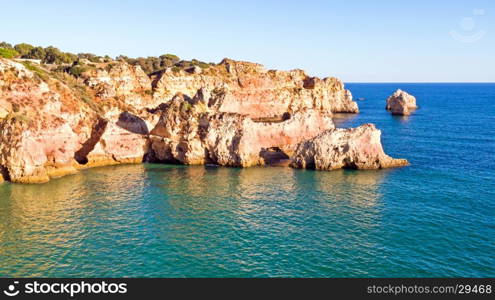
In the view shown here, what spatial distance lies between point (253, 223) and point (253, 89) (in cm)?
8913

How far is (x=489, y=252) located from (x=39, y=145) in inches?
2083

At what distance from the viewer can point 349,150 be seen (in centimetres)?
5578

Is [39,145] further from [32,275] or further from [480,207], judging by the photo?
[480,207]

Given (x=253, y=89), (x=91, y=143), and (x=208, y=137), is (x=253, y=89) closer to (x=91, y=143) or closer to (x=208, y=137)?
(x=208, y=137)

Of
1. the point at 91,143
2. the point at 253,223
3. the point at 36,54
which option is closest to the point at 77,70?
the point at 36,54

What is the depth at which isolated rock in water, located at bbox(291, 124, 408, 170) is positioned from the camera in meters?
55.9

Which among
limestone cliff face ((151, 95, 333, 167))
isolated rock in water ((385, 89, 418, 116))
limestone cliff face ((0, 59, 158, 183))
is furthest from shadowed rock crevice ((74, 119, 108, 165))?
isolated rock in water ((385, 89, 418, 116))

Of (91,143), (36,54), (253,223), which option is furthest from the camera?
(36,54)

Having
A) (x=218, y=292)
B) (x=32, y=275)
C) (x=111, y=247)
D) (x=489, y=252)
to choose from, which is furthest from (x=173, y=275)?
(x=489, y=252)

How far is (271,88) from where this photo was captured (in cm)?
12525

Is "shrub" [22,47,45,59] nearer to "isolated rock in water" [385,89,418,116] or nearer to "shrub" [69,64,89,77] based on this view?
"shrub" [69,64,89,77]

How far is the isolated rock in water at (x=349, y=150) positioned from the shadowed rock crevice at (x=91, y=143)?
33899mm

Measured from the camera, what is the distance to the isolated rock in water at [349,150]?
55.9m

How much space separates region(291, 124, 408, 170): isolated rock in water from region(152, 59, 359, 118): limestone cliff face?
43.4 metres
